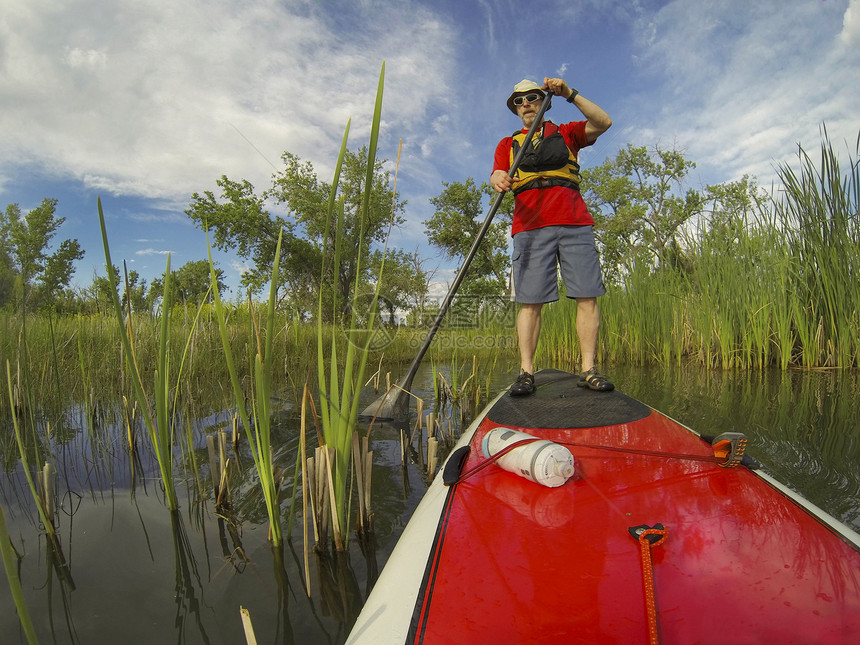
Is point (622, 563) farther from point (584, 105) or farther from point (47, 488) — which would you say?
point (584, 105)

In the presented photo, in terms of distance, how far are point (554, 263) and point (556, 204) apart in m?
0.42

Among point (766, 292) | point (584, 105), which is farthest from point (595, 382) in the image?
point (766, 292)

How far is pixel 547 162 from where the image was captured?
2.94 metres

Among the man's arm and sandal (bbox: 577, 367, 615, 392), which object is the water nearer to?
sandal (bbox: 577, 367, 615, 392)

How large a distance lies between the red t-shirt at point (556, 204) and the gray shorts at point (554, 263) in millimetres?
55

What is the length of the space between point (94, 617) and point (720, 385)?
5180 mm

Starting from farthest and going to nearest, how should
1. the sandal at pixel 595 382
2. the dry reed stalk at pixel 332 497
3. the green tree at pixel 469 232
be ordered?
the green tree at pixel 469 232 < the sandal at pixel 595 382 < the dry reed stalk at pixel 332 497

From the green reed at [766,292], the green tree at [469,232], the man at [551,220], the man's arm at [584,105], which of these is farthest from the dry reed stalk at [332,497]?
the green tree at [469,232]

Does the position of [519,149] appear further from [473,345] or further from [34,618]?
[473,345]

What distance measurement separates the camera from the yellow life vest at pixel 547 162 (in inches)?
115

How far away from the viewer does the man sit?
2.89 m

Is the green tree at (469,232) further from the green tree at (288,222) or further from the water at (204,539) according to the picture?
the water at (204,539)

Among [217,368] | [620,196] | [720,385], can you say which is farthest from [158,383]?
[620,196]

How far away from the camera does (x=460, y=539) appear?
110cm
